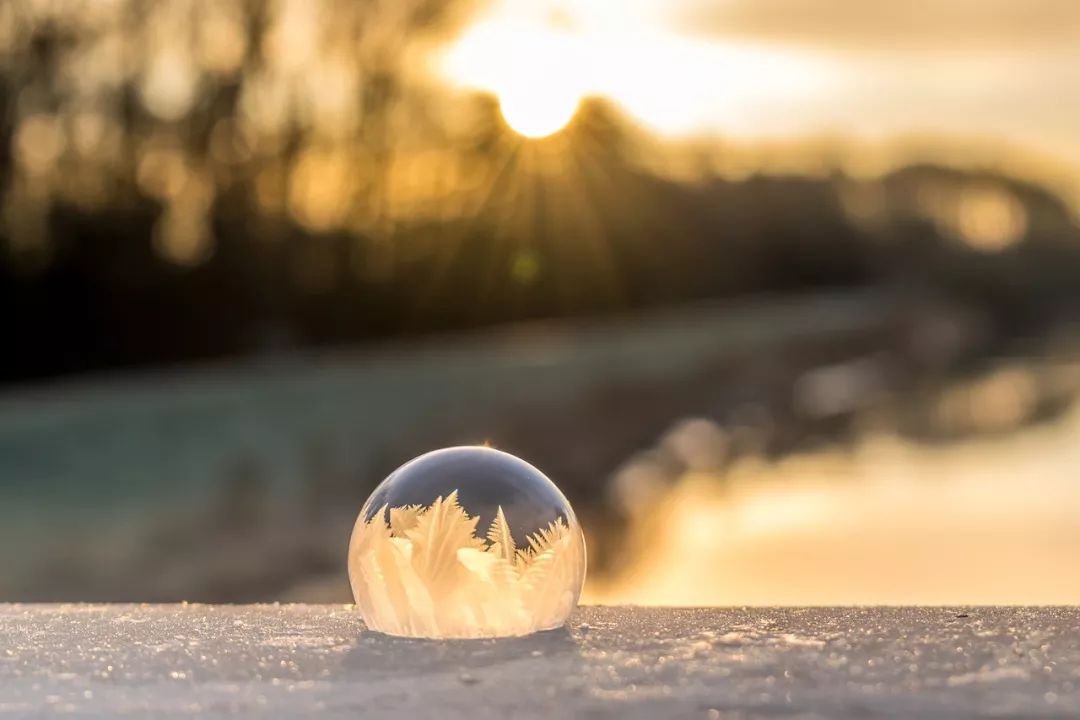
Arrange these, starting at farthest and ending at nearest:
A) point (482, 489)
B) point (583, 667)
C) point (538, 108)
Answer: point (538, 108) < point (482, 489) < point (583, 667)

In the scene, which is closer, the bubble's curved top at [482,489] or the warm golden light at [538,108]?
the bubble's curved top at [482,489]

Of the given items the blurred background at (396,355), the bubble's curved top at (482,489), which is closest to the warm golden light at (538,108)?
the blurred background at (396,355)

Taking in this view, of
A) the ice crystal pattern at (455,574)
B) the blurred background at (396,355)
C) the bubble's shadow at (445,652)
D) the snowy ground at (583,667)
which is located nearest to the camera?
the snowy ground at (583,667)

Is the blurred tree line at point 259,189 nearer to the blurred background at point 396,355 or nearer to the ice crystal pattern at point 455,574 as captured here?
the blurred background at point 396,355

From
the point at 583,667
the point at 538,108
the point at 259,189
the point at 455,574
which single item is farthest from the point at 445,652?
the point at 259,189

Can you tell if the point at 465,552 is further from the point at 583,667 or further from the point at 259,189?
the point at 259,189

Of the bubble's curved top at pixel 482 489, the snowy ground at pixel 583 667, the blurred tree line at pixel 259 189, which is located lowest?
the snowy ground at pixel 583 667

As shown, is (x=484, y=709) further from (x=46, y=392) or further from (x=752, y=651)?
(x=46, y=392)
